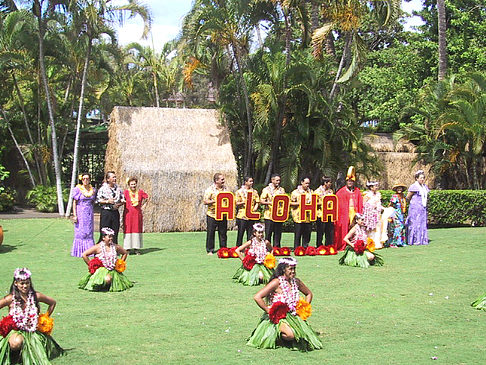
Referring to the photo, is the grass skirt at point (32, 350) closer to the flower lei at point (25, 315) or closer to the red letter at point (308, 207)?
the flower lei at point (25, 315)

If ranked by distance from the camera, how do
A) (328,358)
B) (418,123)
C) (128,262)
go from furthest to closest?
(418,123)
(128,262)
(328,358)

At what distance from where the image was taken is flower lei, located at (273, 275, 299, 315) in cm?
637

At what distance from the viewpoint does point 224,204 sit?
1241 centimetres

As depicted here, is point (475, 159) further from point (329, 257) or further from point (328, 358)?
point (328, 358)

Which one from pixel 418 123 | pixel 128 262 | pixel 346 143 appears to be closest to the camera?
pixel 128 262

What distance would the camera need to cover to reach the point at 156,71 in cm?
3659

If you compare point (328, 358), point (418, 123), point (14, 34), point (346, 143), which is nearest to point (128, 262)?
point (328, 358)

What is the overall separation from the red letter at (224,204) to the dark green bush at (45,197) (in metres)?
9.41

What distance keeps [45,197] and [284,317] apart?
51.0 ft

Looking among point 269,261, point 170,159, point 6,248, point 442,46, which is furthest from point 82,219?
point 442,46

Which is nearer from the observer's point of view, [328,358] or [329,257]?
[328,358]

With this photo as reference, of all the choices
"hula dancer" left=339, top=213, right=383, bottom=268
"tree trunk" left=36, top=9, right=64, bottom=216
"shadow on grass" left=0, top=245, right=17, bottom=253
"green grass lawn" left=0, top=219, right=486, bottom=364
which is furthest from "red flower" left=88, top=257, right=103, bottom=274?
"tree trunk" left=36, top=9, right=64, bottom=216

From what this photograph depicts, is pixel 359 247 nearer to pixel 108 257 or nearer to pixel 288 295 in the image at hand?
pixel 108 257

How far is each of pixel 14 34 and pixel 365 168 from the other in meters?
10.3
